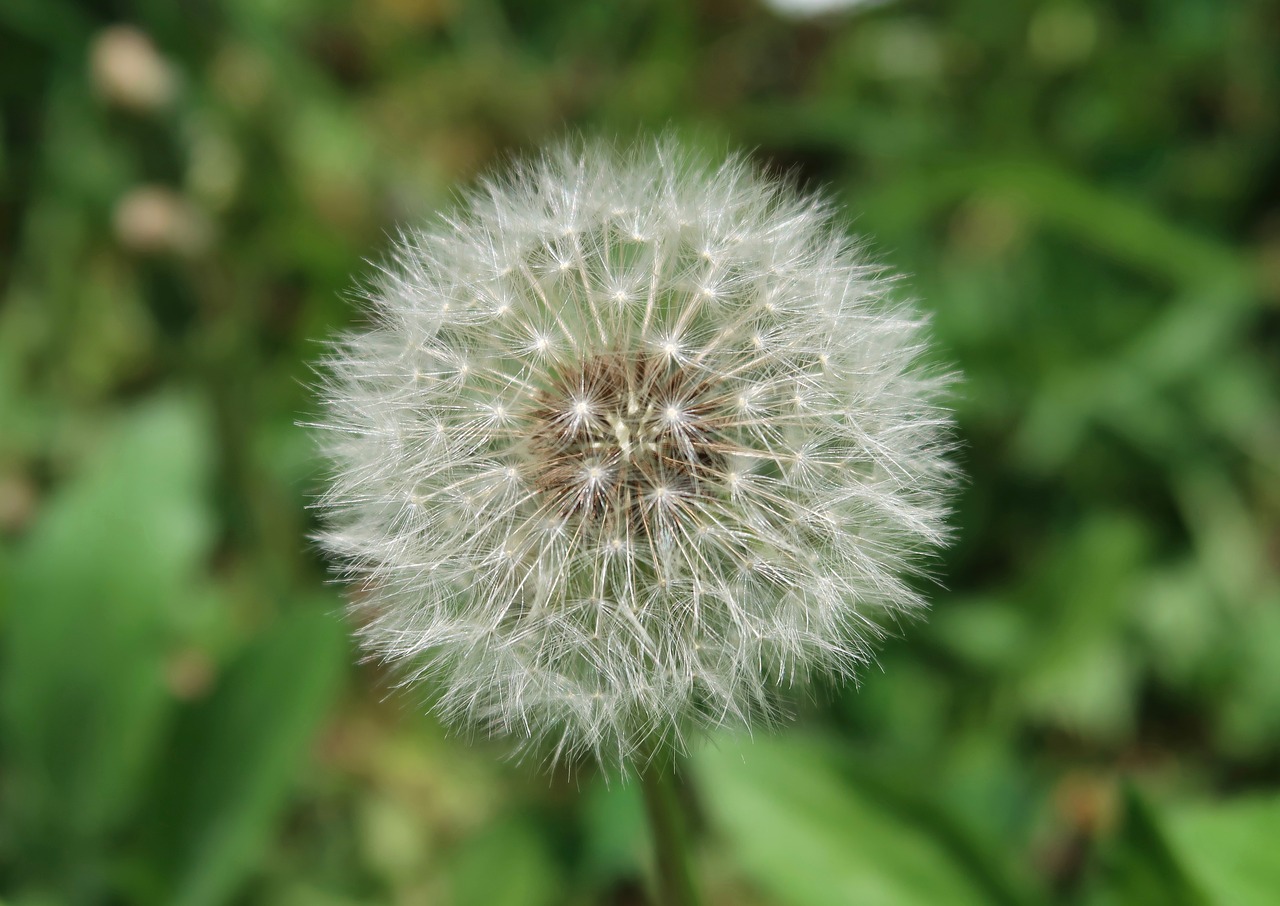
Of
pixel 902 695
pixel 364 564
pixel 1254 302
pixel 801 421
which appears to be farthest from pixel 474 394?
pixel 1254 302

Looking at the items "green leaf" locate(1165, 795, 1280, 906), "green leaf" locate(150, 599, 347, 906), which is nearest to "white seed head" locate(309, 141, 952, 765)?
"green leaf" locate(1165, 795, 1280, 906)

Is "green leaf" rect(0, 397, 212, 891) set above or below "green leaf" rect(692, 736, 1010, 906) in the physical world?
above

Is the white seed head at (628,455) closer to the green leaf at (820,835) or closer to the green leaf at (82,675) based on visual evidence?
the green leaf at (820,835)

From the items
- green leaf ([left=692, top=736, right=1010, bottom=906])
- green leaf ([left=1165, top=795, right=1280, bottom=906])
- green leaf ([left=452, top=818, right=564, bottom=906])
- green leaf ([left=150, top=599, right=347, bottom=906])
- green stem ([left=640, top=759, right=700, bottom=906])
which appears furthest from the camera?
green leaf ([left=452, top=818, right=564, bottom=906])

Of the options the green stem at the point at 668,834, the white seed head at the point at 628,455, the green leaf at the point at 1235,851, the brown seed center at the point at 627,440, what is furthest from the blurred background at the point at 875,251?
the brown seed center at the point at 627,440

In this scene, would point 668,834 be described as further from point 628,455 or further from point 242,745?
point 242,745

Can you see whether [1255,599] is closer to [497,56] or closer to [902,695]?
[902,695]

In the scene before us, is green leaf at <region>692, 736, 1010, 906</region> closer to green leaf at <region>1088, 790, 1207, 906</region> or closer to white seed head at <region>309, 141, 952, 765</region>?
green leaf at <region>1088, 790, 1207, 906</region>
